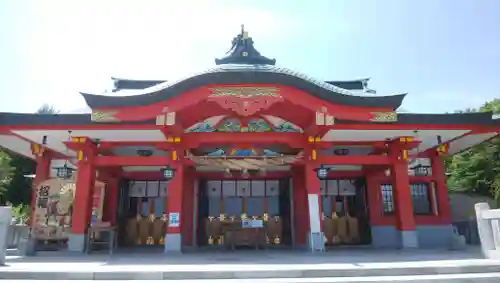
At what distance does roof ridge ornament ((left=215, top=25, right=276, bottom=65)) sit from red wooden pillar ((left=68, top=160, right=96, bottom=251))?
22.0ft

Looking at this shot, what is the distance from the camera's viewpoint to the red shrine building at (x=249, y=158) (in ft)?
35.5

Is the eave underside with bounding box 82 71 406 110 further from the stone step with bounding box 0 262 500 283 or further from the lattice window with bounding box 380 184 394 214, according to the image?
the stone step with bounding box 0 262 500 283

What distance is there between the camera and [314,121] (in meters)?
10.9

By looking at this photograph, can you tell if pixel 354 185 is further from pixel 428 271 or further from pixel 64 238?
pixel 64 238

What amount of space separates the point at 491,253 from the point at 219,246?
9073mm

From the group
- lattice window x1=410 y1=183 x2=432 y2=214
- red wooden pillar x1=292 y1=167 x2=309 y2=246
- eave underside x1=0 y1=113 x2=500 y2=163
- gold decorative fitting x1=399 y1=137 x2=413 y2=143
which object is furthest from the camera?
lattice window x1=410 y1=183 x2=432 y2=214

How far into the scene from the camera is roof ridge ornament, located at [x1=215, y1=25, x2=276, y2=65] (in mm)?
14547

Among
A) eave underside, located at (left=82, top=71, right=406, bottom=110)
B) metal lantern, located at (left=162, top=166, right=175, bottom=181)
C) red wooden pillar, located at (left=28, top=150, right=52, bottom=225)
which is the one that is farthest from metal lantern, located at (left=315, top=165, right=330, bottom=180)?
red wooden pillar, located at (left=28, top=150, right=52, bottom=225)

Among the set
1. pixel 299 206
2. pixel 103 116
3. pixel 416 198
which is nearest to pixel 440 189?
pixel 416 198

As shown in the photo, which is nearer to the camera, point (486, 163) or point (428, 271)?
point (428, 271)

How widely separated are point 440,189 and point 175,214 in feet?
34.8

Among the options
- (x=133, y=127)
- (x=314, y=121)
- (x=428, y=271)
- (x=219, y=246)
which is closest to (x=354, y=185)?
(x=314, y=121)

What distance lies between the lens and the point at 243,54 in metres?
14.7

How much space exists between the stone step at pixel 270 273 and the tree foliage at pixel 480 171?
10.4m
